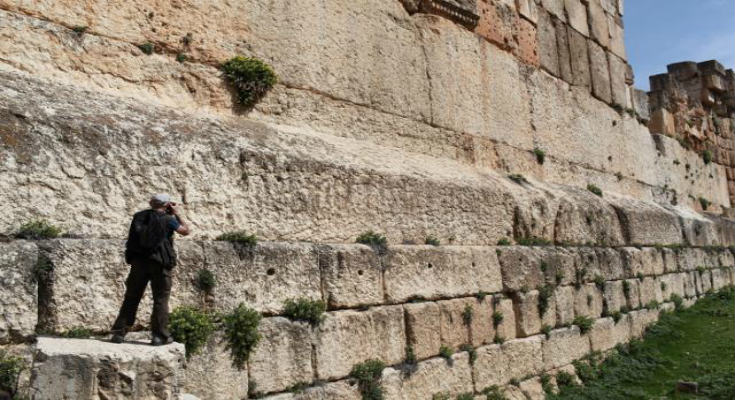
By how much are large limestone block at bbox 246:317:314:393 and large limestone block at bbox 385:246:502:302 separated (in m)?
1.10

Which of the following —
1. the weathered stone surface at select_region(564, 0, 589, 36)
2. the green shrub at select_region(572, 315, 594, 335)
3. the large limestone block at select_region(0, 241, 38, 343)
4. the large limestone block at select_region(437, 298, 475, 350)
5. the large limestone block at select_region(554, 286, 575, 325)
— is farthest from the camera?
the weathered stone surface at select_region(564, 0, 589, 36)

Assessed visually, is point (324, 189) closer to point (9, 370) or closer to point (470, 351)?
point (470, 351)

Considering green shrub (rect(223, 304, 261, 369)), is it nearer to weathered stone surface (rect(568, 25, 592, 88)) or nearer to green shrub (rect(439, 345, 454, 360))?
green shrub (rect(439, 345, 454, 360))

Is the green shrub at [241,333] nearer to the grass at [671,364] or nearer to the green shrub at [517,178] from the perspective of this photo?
the grass at [671,364]

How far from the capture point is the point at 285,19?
243 inches

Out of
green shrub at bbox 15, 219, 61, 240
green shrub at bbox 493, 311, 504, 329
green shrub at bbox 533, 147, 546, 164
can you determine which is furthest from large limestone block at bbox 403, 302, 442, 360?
green shrub at bbox 533, 147, 546, 164

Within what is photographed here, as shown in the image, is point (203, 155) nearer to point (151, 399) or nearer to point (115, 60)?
point (115, 60)

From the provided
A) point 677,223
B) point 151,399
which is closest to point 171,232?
point 151,399

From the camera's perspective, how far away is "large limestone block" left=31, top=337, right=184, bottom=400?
3.08 meters

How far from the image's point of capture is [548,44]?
33.3ft

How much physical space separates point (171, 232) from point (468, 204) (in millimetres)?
3914

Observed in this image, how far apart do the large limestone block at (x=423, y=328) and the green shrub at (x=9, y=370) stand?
327 centimetres

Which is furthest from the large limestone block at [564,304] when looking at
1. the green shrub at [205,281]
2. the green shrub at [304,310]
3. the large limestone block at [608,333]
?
the green shrub at [205,281]

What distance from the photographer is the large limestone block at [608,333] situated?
866cm
